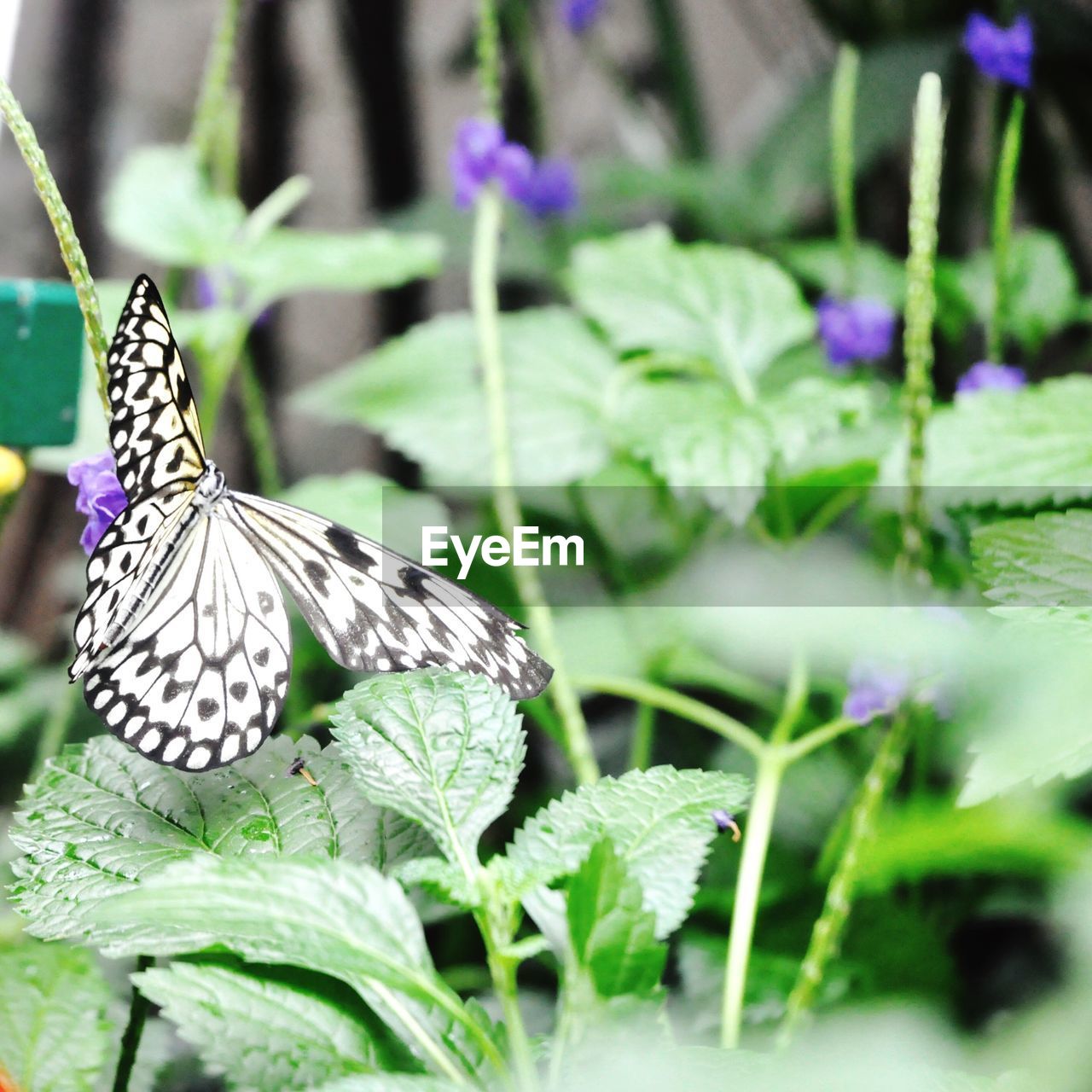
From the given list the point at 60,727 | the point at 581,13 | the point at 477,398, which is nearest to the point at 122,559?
the point at 60,727

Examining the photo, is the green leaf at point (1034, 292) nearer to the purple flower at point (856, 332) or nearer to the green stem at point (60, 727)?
the purple flower at point (856, 332)

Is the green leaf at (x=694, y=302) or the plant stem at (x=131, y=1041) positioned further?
the green leaf at (x=694, y=302)

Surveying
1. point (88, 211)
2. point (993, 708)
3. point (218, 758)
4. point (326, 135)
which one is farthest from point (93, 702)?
point (326, 135)

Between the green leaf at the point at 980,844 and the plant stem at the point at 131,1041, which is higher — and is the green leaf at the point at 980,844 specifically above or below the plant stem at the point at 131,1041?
above

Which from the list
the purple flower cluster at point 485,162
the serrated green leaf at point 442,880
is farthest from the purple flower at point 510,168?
the serrated green leaf at point 442,880

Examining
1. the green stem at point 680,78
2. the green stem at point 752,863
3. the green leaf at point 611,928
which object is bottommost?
the green stem at point 752,863

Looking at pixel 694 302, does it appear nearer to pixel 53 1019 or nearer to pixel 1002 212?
pixel 1002 212
